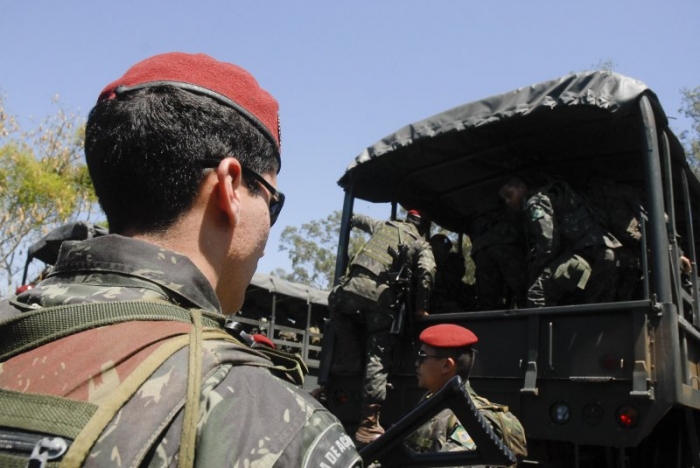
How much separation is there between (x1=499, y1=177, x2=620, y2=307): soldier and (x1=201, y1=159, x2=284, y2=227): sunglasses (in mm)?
3940

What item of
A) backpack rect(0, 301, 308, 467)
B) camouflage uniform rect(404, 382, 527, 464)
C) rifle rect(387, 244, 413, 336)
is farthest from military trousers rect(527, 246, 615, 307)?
backpack rect(0, 301, 308, 467)

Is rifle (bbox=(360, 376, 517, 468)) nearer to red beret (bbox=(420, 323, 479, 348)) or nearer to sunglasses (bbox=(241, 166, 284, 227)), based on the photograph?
sunglasses (bbox=(241, 166, 284, 227))

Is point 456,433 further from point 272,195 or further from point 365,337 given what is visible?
point 365,337

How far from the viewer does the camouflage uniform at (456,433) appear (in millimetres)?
3363

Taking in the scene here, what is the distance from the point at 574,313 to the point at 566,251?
2.94ft

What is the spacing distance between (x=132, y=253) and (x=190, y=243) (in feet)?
0.32

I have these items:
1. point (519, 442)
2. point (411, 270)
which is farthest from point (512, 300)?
point (519, 442)

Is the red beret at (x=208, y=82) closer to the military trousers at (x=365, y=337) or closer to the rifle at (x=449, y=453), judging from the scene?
the rifle at (x=449, y=453)

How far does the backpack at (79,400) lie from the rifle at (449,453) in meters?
→ 0.76

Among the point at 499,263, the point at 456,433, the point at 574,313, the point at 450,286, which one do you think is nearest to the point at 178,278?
the point at 456,433

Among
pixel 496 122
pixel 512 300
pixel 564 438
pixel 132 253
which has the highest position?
pixel 496 122

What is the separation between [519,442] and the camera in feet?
12.0

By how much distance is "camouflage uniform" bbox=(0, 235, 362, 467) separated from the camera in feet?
2.64

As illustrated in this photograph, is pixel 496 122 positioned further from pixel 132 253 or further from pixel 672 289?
pixel 132 253
